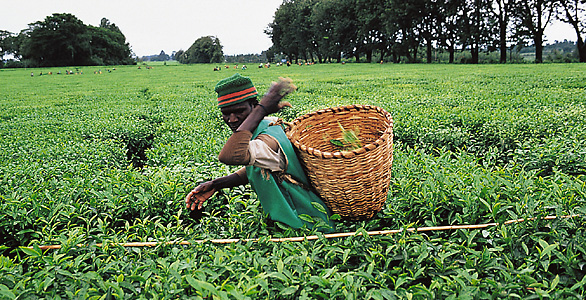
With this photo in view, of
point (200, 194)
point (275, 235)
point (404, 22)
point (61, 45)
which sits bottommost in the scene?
point (275, 235)

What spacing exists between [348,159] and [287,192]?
1.70 feet

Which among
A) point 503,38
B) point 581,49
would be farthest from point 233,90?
point 581,49

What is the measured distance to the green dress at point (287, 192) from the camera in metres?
2.28

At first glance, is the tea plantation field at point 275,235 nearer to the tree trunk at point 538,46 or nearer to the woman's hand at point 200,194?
the woman's hand at point 200,194

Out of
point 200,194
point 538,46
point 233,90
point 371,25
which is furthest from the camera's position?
point 371,25

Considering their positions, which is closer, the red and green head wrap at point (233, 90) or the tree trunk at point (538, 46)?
the red and green head wrap at point (233, 90)

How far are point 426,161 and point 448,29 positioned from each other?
38950 mm

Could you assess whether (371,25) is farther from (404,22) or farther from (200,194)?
(200,194)

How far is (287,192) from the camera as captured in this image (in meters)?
2.37

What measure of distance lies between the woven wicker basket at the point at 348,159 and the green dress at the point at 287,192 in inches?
2.4

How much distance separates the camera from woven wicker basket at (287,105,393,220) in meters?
2.12

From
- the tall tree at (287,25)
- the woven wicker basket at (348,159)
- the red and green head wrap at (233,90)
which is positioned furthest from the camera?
the tall tree at (287,25)

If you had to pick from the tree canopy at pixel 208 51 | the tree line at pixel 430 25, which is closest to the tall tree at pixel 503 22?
the tree line at pixel 430 25

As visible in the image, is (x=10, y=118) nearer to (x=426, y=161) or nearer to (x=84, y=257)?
(x=84, y=257)
